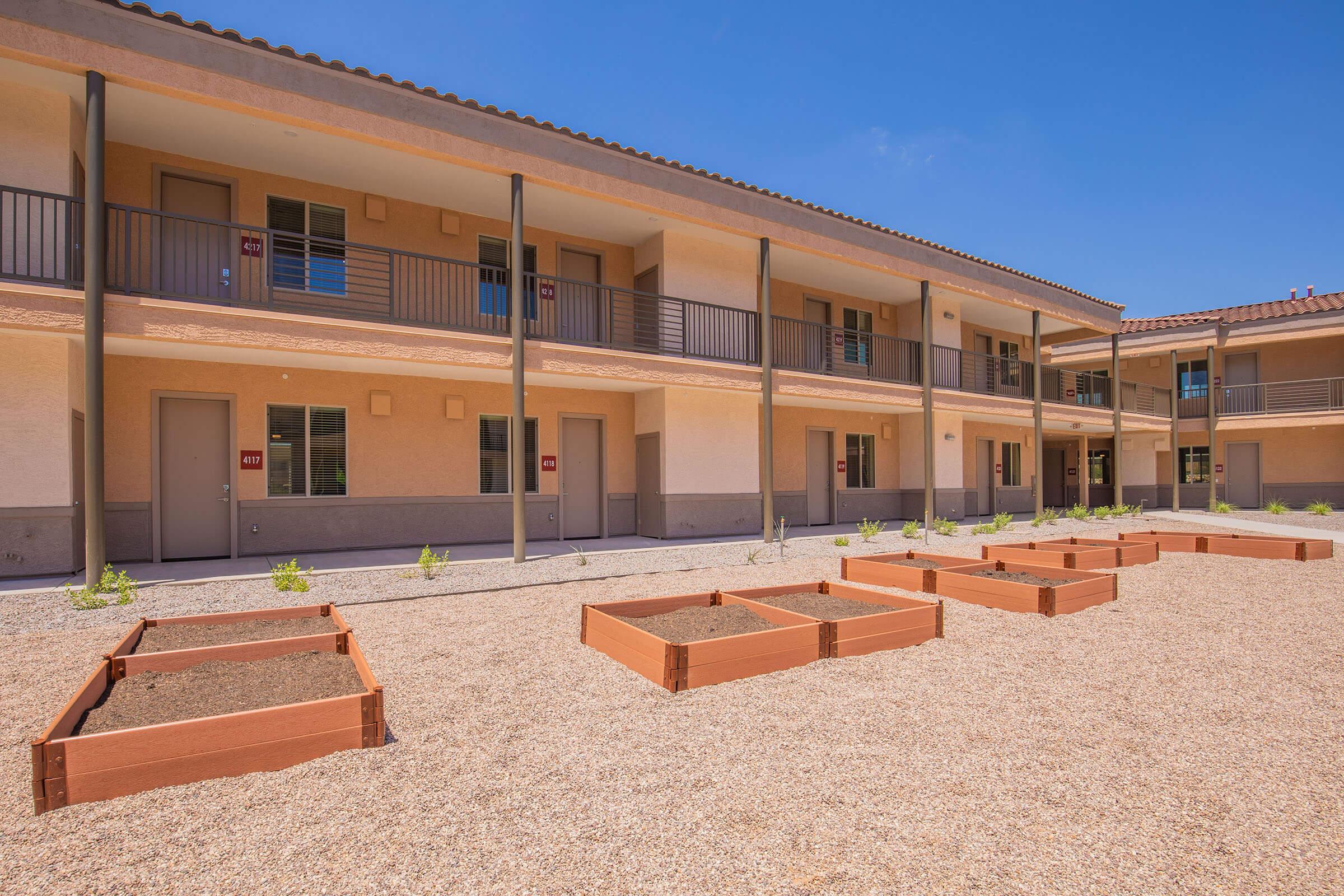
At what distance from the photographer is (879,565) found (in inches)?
344

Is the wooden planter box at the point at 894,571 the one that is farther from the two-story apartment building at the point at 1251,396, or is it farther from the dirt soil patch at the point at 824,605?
the two-story apartment building at the point at 1251,396

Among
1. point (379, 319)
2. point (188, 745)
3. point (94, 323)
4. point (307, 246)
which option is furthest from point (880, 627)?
point (307, 246)

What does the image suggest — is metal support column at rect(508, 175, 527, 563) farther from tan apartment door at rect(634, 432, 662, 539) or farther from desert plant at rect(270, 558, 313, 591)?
tan apartment door at rect(634, 432, 662, 539)

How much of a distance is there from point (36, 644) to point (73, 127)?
7079 millimetres

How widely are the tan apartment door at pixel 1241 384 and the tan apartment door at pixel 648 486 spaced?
22088mm

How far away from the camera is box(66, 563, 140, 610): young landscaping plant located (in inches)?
272

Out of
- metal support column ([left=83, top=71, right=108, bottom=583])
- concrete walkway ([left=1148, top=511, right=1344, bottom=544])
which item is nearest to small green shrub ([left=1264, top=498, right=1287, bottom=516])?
concrete walkway ([left=1148, top=511, right=1344, bottom=544])

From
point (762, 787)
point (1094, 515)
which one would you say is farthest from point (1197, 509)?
point (762, 787)

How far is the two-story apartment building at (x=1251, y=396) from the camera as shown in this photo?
2250cm

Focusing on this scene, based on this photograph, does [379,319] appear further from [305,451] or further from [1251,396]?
[1251,396]

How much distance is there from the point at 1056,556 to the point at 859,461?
28.5ft

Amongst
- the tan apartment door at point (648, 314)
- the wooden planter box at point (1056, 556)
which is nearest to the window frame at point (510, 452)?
the tan apartment door at point (648, 314)

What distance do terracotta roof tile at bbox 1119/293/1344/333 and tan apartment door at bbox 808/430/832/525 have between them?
12560 millimetres

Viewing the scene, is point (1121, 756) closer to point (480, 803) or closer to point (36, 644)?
point (480, 803)
